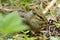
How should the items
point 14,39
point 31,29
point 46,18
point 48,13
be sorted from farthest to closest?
point 48,13
point 46,18
point 31,29
point 14,39

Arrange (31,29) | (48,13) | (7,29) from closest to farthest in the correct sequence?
(7,29) → (31,29) → (48,13)

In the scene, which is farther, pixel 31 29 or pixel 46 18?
pixel 46 18

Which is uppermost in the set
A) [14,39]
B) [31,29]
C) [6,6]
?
[6,6]

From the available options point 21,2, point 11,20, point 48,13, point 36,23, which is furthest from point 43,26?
point 11,20

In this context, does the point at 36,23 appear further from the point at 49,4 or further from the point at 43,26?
the point at 49,4

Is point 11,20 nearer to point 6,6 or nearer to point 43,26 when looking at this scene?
point 43,26

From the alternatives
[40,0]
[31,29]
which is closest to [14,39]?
[31,29]

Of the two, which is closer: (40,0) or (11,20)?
(11,20)

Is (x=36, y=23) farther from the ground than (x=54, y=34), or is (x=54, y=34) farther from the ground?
(x=36, y=23)

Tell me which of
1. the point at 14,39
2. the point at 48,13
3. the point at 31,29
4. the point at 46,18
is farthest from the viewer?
the point at 48,13
